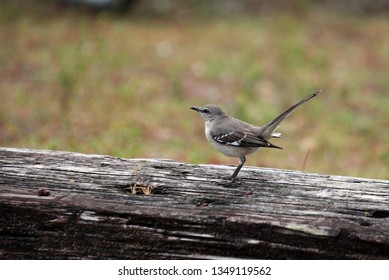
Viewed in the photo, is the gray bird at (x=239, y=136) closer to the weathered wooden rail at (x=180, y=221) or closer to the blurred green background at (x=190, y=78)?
the weathered wooden rail at (x=180, y=221)

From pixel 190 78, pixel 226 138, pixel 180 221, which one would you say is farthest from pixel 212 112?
pixel 190 78

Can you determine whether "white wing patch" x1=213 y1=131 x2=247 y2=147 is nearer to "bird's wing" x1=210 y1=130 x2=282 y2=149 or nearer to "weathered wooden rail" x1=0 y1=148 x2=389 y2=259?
"bird's wing" x1=210 y1=130 x2=282 y2=149

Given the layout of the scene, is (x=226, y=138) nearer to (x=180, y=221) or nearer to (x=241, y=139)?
(x=241, y=139)

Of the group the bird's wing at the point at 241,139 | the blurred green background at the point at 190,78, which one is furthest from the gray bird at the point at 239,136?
the blurred green background at the point at 190,78

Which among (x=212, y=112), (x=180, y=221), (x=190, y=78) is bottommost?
(x=190, y=78)

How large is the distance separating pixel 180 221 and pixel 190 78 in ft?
25.9

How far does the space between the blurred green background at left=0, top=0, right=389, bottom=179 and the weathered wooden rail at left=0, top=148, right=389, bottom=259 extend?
97.7 inches

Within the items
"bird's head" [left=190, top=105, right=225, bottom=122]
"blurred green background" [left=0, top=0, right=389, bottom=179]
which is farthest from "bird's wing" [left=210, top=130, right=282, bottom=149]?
"blurred green background" [left=0, top=0, right=389, bottom=179]

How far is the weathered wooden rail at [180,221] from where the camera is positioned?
3.20 meters

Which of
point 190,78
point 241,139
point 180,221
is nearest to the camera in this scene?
point 180,221

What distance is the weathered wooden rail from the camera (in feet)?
10.5

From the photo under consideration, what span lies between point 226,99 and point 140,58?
2.37 meters

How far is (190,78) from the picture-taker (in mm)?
10992

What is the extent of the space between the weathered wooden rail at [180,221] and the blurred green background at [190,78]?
8.14 ft
